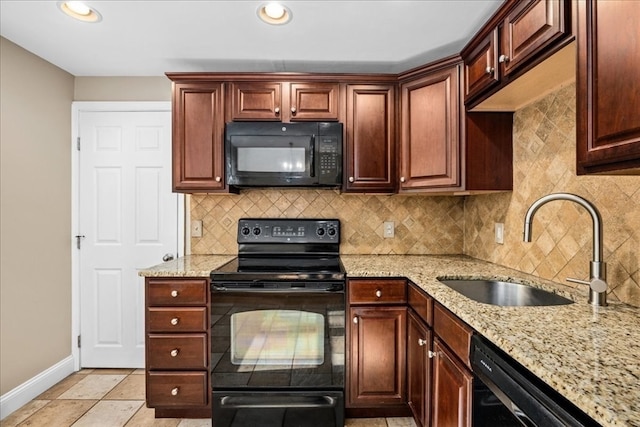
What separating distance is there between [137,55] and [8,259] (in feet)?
5.08

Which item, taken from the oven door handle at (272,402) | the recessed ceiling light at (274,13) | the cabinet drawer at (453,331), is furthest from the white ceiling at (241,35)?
the oven door handle at (272,402)

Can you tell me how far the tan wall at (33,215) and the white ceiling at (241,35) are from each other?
221 mm

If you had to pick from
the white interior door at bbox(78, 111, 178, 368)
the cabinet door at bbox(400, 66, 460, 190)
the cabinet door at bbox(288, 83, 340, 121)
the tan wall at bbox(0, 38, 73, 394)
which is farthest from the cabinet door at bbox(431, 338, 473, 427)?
the tan wall at bbox(0, 38, 73, 394)

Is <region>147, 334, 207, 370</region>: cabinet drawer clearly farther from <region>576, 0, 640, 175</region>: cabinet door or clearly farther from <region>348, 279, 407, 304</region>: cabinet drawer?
<region>576, 0, 640, 175</region>: cabinet door

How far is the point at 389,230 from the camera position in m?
2.62

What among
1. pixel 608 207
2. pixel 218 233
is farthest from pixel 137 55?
pixel 608 207

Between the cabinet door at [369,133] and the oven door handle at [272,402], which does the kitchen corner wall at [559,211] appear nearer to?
the cabinet door at [369,133]

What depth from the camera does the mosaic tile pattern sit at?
8.59 ft

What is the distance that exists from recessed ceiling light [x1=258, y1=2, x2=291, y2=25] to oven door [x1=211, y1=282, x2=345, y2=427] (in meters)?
1.48

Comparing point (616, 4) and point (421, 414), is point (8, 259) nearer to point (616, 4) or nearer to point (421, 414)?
point (421, 414)

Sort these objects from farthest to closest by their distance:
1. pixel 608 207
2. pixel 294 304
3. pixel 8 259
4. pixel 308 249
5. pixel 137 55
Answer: pixel 308 249 → pixel 137 55 → pixel 8 259 → pixel 294 304 → pixel 608 207

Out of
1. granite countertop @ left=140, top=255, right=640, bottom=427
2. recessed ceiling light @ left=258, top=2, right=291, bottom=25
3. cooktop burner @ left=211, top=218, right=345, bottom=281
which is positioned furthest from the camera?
cooktop burner @ left=211, top=218, right=345, bottom=281

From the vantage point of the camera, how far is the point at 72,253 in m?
2.63

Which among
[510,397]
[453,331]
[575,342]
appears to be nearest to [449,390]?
[453,331]
